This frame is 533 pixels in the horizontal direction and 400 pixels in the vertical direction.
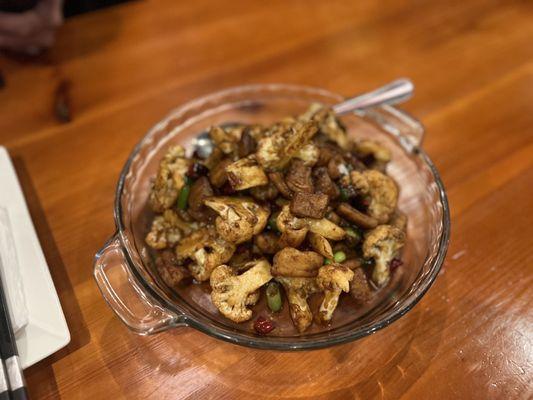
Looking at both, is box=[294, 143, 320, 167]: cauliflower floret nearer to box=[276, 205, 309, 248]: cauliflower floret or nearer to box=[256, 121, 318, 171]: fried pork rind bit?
box=[256, 121, 318, 171]: fried pork rind bit

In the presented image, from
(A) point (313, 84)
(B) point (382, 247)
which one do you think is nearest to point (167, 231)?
(B) point (382, 247)

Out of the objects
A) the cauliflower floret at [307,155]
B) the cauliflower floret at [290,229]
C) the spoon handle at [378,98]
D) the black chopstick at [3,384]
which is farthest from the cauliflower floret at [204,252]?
the spoon handle at [378,98]

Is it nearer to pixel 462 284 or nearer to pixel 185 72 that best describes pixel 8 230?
pixel 185 72

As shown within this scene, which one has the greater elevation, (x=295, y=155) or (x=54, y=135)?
(x=54, y=135)

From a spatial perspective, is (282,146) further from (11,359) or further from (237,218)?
(11,359)

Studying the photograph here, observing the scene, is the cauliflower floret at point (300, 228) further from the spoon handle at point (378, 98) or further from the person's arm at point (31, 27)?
the person's arm at point (31, 27)

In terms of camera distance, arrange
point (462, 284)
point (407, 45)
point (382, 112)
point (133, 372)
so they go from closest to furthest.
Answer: point (133, 372) < point (462, 284) < point (382, 112) < point (407, 45)

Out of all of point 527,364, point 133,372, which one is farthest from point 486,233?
point 133,372
